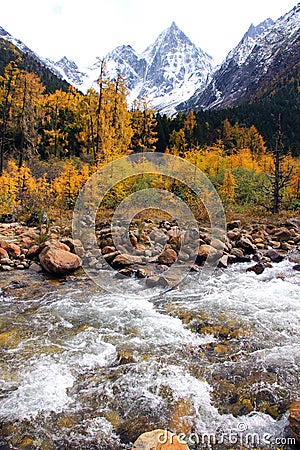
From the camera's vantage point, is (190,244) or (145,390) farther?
(190,244)

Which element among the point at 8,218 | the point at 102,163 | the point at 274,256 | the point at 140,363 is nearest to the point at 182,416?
the point at 140,363

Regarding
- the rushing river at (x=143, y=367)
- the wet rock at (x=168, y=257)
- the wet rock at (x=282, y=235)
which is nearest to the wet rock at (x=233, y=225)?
the wet rock at (x=282, y=235)

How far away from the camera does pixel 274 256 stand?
10219 millimetres

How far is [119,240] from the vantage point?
1063 cm

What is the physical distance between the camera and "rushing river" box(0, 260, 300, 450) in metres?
3.43

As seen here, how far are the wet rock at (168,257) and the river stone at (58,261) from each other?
2.47 m

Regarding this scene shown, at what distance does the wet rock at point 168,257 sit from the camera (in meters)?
9.34

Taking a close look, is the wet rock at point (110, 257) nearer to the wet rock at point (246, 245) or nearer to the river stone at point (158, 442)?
the wet rock at point (246, 245)

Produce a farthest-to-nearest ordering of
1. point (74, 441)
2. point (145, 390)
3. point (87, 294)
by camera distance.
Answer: point (87, 294)
point (145, 390)
point (74, 441)

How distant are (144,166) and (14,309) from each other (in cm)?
1342

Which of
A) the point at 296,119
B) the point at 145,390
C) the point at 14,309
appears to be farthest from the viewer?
the point at 296,119

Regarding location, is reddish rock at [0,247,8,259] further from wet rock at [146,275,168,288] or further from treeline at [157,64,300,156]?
treeline at [157,64,300,156]

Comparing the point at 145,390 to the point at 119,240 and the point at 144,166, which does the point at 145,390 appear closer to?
the point at 119,240

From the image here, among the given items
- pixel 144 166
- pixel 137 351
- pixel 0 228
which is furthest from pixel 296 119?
pixel 137 351
